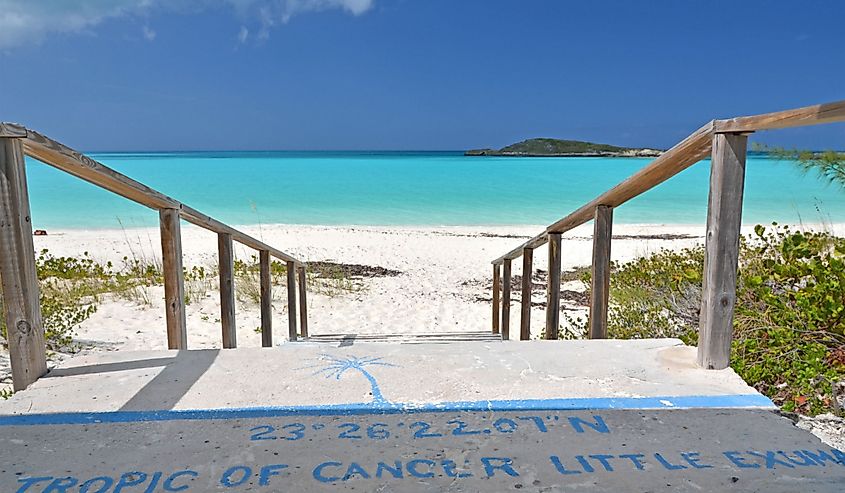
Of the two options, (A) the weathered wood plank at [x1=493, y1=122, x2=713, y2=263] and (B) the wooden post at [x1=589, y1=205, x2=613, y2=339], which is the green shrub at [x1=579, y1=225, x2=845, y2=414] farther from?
(A) the weathered wood plank at [x1=493, y1=122, x2=713, y2=263]

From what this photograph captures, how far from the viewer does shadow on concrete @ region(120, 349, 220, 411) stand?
6.99ft

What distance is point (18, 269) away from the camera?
2172mm

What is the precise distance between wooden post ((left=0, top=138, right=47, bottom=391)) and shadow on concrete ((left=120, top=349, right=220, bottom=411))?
45 centimetres

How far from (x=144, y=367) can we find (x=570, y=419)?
172 centimetres


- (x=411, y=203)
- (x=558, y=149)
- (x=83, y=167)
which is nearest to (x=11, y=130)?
(x=83, y=167)

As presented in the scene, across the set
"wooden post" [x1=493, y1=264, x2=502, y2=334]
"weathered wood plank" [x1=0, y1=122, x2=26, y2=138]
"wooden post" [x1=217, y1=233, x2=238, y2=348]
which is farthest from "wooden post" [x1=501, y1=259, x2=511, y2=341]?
"weathered wood plank" [x1=0, y1=122, x2=26, y2=138]

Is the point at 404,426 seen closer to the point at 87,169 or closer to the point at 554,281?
the point at 87,169

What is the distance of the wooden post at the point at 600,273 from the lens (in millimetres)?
3146

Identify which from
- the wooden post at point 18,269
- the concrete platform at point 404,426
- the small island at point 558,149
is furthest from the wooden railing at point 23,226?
the small island at point 558,149

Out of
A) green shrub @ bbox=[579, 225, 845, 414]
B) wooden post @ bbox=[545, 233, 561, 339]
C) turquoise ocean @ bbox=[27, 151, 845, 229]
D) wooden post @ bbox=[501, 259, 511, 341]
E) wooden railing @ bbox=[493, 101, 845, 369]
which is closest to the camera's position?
wooden railing @ bbox=[493, 101, 845, 369]

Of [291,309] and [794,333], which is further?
[291,309]

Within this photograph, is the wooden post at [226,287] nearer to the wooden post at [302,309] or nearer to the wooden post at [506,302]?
the wooden post at [302,309]

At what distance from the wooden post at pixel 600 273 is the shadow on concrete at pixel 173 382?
1893 mm

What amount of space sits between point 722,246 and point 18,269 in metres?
2.56
